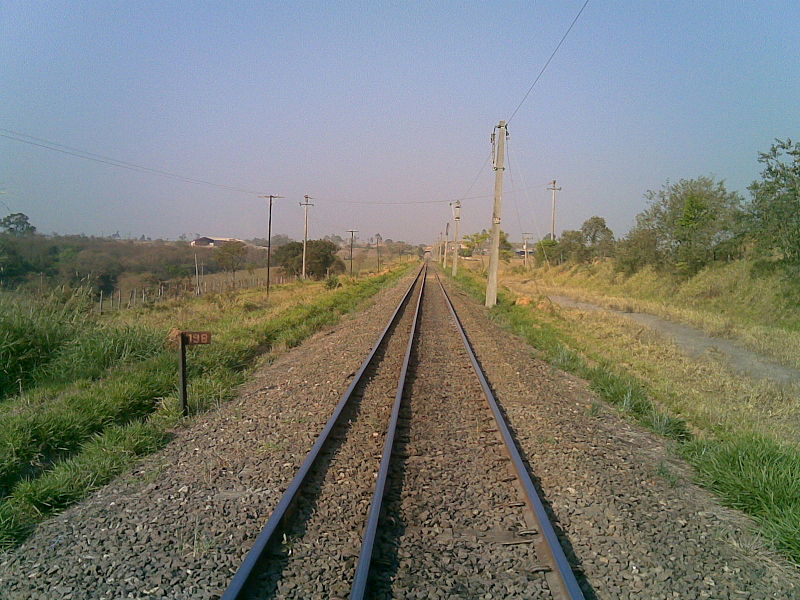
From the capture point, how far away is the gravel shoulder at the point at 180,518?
12.2 ft

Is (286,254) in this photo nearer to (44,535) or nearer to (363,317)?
(363,317)

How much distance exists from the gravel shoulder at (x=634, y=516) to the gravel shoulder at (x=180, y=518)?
8.29 ft

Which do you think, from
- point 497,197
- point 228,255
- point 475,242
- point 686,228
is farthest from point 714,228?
point 475,242

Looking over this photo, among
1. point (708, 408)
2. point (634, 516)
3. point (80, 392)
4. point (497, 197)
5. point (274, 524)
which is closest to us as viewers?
point (274, 524)

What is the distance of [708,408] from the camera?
354 inches

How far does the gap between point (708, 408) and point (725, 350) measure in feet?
28.8

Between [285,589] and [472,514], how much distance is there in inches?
69.1

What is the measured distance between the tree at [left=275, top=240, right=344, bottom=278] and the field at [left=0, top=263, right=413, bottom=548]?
5278 centimetres

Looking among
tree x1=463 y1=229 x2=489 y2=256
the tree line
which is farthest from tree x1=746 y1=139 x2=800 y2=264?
tree x1=463 y1=229 x2=489 y2=256

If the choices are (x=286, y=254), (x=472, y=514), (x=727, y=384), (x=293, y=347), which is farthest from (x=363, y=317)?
(x=286, y=254)

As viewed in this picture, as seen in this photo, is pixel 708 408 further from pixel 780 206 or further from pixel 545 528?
pixel 780 206

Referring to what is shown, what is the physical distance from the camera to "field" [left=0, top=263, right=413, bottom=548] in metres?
5.33

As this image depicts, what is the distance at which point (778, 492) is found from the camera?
505cm

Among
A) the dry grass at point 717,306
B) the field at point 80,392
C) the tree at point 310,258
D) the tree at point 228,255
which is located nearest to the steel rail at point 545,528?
the field at point 80,392
